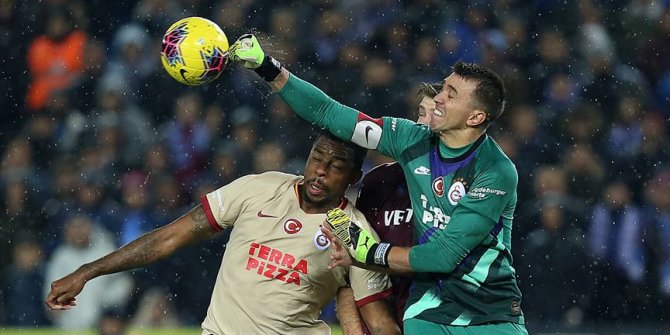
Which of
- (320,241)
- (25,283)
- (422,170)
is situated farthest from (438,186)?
(25,283)

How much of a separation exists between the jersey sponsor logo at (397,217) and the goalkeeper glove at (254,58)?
0.91 m

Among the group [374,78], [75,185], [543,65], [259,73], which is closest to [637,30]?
[543,65]

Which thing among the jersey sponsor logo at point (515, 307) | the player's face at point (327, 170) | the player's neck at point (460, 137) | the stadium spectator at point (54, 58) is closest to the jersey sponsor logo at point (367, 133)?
the player's face at point (327, 170)

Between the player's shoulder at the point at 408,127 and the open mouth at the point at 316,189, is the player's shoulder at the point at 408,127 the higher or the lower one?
the higher one

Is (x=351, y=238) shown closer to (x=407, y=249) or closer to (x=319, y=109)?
(x=407, y=249)

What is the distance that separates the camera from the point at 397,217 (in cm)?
586

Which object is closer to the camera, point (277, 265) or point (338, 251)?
point (338, 251)

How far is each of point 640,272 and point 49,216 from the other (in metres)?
4.93

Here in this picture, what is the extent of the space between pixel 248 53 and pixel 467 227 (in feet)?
4.17

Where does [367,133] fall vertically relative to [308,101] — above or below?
below

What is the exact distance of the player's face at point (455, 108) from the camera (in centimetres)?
543

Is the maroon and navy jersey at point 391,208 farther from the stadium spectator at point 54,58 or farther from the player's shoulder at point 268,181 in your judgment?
the stadium spectator at point 54,58

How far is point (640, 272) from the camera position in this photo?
9.47 metres

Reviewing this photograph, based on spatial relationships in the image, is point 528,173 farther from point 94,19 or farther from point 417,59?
point 94,19
